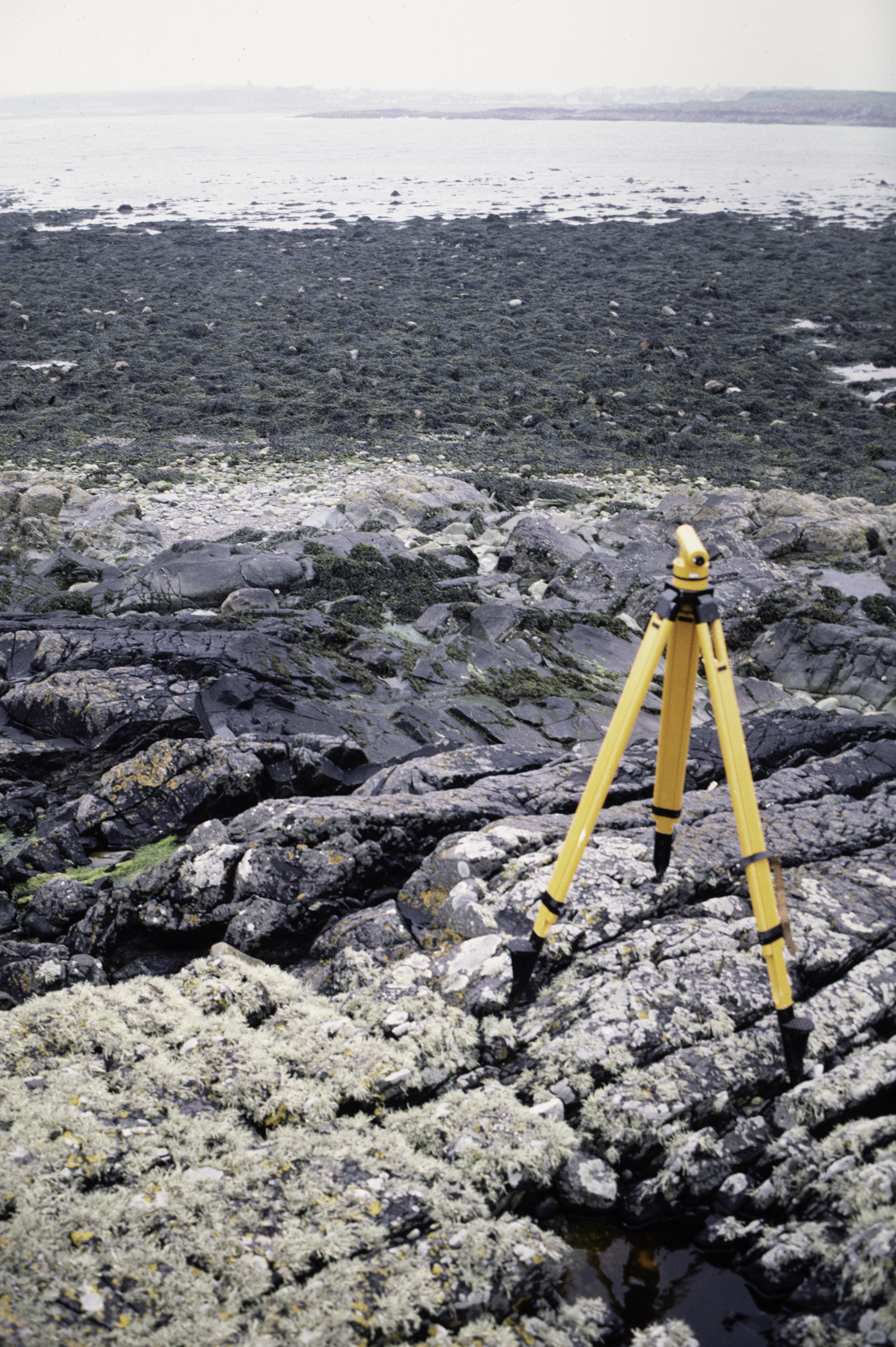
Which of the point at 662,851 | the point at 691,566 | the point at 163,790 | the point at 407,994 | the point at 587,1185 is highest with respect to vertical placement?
the point at 691,566

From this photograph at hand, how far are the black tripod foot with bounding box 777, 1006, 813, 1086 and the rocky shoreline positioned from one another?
0.11 metres

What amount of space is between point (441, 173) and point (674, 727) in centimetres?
5796

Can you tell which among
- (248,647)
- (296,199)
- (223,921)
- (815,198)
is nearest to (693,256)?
(815,198)

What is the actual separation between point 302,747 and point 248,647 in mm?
1878

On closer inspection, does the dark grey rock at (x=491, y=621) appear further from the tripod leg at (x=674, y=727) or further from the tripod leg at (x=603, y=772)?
the tripod leg at (x=603, y=772)

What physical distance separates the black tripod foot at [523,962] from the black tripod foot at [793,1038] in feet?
3.39

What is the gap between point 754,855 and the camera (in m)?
3.24

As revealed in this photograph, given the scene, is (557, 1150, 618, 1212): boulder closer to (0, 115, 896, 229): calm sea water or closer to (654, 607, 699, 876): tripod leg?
(654, 607, 699, 876): tripod leg

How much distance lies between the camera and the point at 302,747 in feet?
19.4

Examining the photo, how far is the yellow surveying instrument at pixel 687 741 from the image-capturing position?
3229 millimetres

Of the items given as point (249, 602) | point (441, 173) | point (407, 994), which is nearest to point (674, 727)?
point (407, 994)

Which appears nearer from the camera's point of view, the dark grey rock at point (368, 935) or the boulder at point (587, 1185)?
the boulder at point (587, 1185)

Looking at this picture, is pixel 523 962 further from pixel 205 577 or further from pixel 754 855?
pixel 205 577

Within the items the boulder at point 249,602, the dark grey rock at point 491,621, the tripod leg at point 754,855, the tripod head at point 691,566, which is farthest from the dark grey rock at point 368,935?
the boulder at point 249,602
